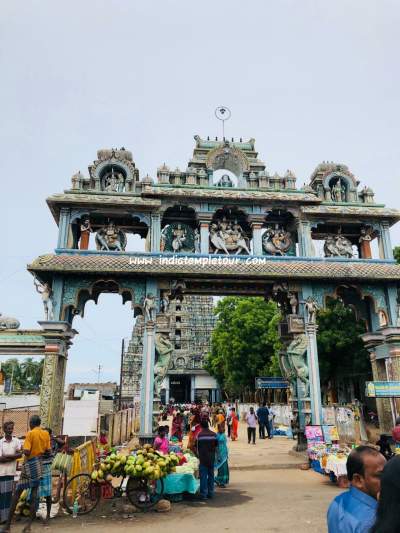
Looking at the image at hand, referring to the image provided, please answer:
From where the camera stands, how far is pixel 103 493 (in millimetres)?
8320

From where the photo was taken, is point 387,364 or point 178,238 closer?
point 387,364

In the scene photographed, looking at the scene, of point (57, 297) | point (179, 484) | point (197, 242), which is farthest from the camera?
point (197, 242)

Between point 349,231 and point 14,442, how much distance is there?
14435 mm

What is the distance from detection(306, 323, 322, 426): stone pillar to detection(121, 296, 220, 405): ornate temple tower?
4602 centimetres

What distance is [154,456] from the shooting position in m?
8.09

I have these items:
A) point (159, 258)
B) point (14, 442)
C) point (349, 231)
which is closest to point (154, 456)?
point (14, 442)

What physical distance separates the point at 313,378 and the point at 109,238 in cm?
888

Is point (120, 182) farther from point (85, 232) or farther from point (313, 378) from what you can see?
point (313, 378)

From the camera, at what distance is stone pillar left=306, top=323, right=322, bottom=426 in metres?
13.7

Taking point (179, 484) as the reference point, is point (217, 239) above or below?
above

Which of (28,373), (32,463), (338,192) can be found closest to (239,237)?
(338,192)

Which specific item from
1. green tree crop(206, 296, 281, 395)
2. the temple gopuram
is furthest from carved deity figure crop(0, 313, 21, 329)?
green tree crop(206, 296, 281, 395)

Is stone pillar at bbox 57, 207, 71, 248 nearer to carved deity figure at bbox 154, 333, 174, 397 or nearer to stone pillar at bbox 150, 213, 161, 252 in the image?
stone pillar at bbox 150, 213, 161, 252

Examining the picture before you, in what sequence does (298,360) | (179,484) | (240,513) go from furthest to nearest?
(298,360) < (179,484) < (240,513)
